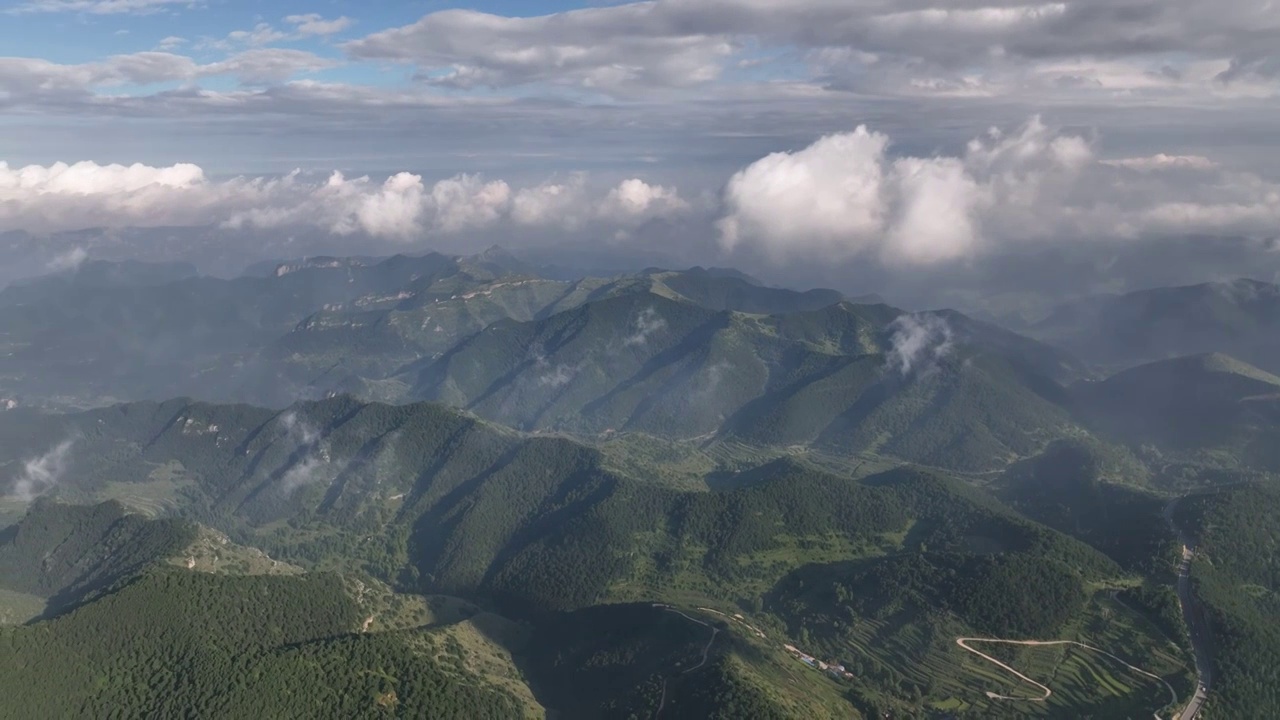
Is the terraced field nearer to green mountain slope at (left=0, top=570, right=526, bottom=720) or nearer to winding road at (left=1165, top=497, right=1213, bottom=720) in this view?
winding road at (left=1165, top=497, right=1213, bottom=720)

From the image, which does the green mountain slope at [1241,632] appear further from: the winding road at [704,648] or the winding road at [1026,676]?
the winding road at [704,648]

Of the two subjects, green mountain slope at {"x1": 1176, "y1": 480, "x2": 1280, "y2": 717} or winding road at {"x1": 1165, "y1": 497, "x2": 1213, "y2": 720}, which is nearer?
winding road at {"x1": 1165, "y1": 497, "x2": 1213, "y2": 720}

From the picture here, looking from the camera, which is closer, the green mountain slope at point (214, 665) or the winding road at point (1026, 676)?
the green mountain slope at point (214, 665)

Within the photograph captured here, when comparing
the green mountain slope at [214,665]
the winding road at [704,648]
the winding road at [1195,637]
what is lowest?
the winding road at [1195,637]

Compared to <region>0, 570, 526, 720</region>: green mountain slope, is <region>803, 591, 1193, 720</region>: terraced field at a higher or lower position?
lower

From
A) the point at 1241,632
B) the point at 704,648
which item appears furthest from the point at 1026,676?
the point at 704,648

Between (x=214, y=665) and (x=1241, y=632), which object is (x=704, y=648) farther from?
(x=1241, y=632)

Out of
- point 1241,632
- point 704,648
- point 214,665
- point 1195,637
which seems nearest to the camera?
point 214,665

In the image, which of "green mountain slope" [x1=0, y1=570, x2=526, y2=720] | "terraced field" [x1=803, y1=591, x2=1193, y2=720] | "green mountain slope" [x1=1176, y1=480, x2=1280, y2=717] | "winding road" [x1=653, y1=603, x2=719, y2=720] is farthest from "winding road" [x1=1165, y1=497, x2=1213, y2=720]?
"green mountain slope" [x1=0, y1=570, x2=526, y2=720]

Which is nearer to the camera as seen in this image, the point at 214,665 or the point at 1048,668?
the point at 214,665

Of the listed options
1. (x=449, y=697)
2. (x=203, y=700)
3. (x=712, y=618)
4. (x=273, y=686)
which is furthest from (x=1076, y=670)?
(x=203, y=700)

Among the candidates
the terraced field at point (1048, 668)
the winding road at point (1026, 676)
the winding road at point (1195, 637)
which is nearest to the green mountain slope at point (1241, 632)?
the winding road at point (1195, 637)

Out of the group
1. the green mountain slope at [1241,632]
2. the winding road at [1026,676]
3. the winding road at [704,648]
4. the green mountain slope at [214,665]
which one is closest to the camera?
the green mountain slope at [214,665]

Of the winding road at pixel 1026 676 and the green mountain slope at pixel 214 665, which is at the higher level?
the green mountain slope at pixel 214 665
